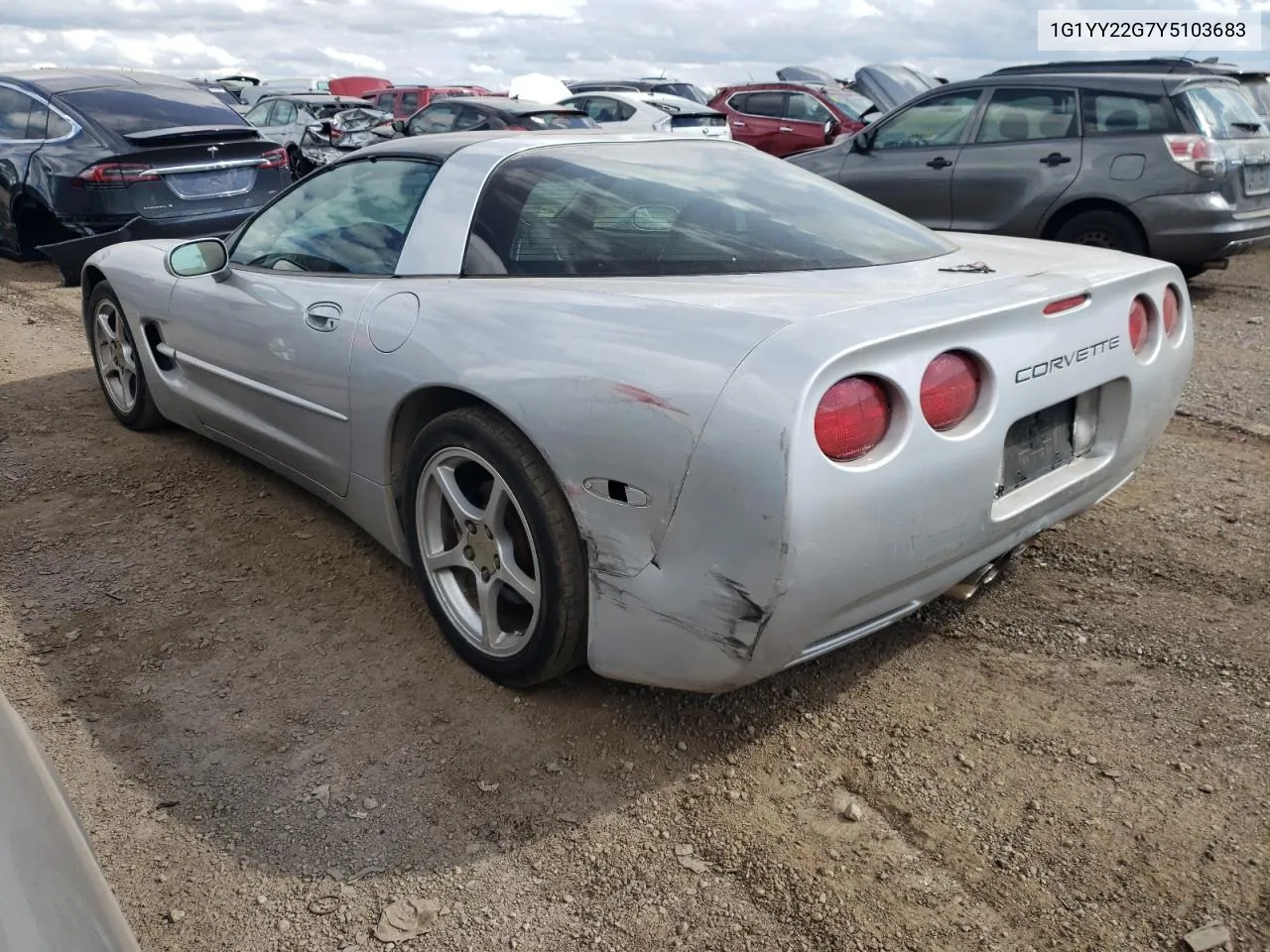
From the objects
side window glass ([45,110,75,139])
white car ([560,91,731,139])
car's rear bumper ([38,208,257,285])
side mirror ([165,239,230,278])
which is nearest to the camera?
side mirror ([165,239,230,278])

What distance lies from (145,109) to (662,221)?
23.3 feet

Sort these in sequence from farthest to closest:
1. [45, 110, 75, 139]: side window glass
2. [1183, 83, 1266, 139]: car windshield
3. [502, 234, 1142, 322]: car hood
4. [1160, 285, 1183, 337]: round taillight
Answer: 1. [45, 110, 75, 139]: side window glass
2. [1183, 83, 1266, 139]: car windshield
3. [1160, 285, 1183, 337]: round taillight
4. [502, 234, 1142, 322]: car hood

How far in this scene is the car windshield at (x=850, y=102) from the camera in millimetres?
14938

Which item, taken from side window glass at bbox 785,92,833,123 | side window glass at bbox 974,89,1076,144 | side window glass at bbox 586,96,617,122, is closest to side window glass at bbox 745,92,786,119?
side window glass at bbox 785,92,833,123

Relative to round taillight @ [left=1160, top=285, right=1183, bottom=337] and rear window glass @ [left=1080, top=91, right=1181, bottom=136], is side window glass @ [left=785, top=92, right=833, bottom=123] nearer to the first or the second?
rear window glass @ [left=1080, top=91, right=1181, bottom=136]

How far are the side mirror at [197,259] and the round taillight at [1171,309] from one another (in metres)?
2.97

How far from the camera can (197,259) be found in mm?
3529

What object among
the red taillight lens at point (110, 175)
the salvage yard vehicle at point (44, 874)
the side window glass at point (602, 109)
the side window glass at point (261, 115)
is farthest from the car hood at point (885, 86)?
the salvage yard vehicle at point (44, 874)

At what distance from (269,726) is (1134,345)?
2.43 metres

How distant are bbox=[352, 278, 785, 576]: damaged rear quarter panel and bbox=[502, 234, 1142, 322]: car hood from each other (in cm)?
4

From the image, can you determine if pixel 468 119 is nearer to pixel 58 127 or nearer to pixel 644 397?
pixel 58 127

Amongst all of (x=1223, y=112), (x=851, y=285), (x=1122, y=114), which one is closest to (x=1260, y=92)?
(x=1223, y=112)

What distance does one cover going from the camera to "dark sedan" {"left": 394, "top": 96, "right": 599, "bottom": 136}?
37.4 ft

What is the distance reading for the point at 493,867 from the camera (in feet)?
7.05
